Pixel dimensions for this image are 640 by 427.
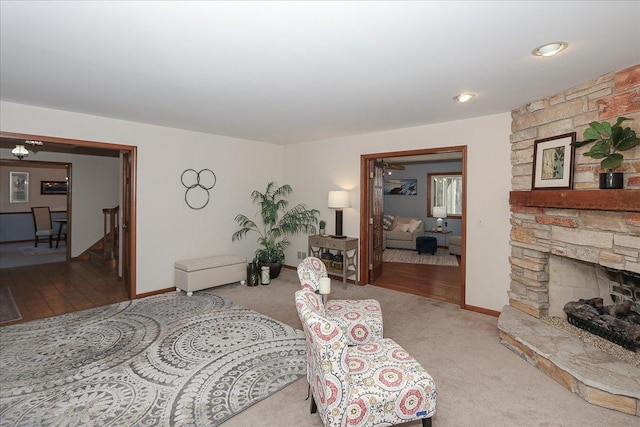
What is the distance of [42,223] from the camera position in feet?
29.0

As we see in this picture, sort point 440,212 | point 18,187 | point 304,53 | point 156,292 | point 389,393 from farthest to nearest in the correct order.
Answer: point 18,187, point 440,212, point 156,292, point 304,53, point 389,393

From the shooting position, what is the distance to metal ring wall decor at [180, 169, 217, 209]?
16.6 feet

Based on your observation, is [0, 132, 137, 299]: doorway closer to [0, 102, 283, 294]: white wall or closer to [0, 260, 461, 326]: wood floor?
[0, 102, 283, 294]: white wall

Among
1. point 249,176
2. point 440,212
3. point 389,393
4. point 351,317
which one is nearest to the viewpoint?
point 389,393

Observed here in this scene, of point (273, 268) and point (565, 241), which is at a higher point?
point (565, 241)

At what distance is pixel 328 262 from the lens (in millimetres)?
5434

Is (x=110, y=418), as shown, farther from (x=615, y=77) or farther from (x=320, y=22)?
(x=615, y=77)

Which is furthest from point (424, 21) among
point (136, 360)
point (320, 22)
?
point (136, 360)

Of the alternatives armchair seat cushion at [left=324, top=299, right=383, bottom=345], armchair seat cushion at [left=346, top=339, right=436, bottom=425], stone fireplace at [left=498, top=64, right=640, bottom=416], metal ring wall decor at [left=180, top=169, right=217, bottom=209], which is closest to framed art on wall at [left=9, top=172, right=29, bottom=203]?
metal ring wall decor at [left=180, top=169, right=217, bottom=209]

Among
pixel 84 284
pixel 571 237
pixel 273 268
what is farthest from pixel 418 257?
pixel 84 284

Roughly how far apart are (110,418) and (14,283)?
15.4ft

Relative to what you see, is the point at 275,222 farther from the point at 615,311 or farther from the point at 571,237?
the point at 615,311

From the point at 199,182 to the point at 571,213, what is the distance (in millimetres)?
4827

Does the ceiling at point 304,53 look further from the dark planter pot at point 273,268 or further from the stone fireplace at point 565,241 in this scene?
the dark planter pot at point 273,268
